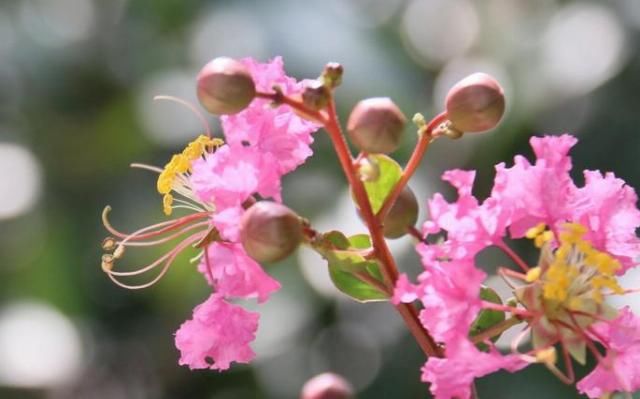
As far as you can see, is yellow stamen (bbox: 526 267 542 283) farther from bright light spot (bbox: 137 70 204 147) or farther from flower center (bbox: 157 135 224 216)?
bright light spot (bbox: 137 70 204 147)

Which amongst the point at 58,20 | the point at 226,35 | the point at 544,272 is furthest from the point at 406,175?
the point at 58,20

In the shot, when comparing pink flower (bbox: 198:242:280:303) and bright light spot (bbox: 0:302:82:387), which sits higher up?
pink flower (bbox: 198:242:280:303)

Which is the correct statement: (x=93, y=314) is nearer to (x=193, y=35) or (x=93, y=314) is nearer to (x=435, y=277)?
(x=193, y=35)

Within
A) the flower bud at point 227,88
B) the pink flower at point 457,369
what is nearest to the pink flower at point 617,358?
the pink flower at point 457,369

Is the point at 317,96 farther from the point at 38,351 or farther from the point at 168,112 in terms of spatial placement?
the point at 168,112

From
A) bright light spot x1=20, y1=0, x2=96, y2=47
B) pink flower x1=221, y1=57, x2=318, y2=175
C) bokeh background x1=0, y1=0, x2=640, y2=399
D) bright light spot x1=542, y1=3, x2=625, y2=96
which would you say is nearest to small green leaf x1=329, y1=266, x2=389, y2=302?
pink flower x1=221, y1=57, x2=318, y2=175

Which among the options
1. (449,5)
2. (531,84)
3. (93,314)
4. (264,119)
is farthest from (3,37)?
(264,119)

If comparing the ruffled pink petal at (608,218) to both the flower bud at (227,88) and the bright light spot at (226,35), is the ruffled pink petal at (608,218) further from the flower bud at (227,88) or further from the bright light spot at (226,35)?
the bright light spot at (226,35)
